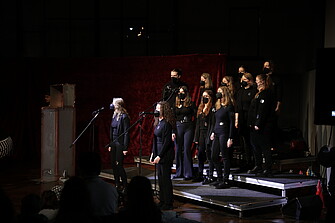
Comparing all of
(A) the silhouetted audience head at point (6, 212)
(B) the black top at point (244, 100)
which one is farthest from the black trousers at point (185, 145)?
(A) the silhouetted audience head at point (6, 212)

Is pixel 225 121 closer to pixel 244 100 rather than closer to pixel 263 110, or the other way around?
pixel 263 110

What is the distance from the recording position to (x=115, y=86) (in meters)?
11.7

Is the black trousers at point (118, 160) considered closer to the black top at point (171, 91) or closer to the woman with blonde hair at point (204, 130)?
the woman with blonde hair at point (204, 130)

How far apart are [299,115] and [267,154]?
4.78 m

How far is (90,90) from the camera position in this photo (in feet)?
38.6

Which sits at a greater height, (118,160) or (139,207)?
(139,207)

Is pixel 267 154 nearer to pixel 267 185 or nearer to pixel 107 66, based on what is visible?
pixel 267 185

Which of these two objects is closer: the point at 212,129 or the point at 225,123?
the point at 225,123

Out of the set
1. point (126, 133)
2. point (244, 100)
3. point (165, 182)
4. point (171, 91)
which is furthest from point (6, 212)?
point (171, 91)

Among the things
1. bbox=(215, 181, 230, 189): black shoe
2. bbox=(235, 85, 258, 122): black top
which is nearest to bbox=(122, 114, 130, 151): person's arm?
bbox=(215, 181, 230, 189): black shoe

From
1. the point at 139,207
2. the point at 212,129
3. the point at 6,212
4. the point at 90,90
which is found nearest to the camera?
the point at 6,212

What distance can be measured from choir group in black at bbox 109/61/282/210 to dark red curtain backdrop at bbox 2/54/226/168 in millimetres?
2635

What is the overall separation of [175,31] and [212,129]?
501 cm

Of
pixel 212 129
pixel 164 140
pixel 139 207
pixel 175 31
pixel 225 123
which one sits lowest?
pixel 139 207
